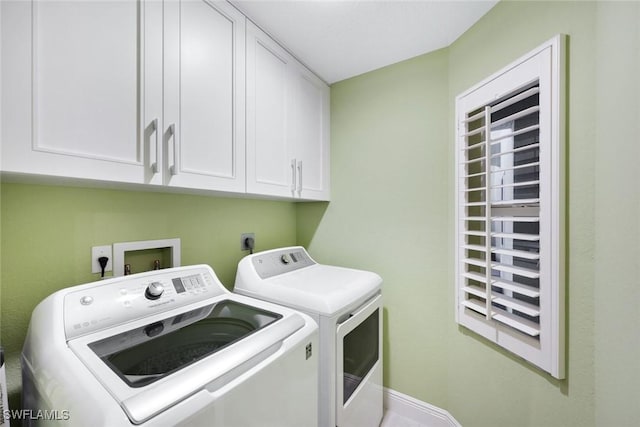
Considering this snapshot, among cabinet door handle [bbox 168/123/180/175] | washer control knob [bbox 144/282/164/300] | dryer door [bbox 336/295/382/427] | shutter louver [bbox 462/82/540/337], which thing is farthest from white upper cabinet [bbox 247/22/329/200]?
shutter louver [bbox 462/82/540/337]

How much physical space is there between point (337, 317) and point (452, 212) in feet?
3.11

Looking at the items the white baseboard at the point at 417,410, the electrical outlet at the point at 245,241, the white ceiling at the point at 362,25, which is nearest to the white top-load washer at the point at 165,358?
the electrical outlet at the point at 245,241

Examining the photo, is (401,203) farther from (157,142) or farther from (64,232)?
(64,232)

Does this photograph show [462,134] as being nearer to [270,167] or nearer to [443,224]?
[443,224]

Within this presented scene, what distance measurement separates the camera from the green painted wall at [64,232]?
879 mm

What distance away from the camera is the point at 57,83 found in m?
0.73

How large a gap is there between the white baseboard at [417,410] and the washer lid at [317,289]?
0.87 m

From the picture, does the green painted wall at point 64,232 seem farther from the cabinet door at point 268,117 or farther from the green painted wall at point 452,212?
the green painted wall at point 452,212

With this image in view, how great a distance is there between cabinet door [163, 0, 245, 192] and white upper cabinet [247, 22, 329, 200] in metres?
0.08

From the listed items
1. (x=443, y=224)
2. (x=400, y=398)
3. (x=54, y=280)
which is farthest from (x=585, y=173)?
(x=54, y=280)

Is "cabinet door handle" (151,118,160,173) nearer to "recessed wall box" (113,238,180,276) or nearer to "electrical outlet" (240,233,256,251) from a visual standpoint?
"recessed wall box" (113,238,180,276)

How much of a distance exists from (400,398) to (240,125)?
2.00m

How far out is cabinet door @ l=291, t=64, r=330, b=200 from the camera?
1661 mm

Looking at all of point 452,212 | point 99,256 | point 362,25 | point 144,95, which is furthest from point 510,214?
point 99,256
